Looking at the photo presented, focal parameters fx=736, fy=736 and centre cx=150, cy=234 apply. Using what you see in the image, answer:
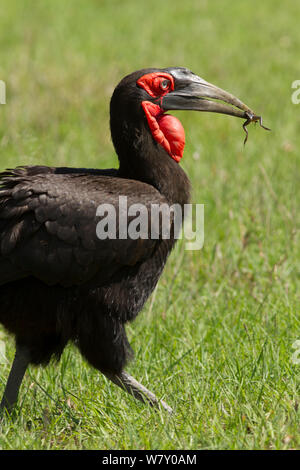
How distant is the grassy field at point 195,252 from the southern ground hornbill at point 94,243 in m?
0.28

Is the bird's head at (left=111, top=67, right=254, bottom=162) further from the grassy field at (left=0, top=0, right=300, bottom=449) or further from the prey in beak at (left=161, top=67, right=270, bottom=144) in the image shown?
the grassy field at (left=0, top=0, right=300, bottom=449)

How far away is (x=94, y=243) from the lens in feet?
10.2

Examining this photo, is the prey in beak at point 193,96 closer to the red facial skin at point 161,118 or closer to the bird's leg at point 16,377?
the red facial skin at point 161,118

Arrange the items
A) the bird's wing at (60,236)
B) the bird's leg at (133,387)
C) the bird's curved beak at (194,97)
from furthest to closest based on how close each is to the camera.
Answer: the bird's curved beak at (194,97) < the bird's leg at (133,387) < the bird's wing at (60,236)

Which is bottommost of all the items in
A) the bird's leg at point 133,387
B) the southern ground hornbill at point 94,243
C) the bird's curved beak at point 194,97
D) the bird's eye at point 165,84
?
the bird's leg at point 133,387

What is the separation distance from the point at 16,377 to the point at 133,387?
Result: 533 millimetres

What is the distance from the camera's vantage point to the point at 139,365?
376 cm

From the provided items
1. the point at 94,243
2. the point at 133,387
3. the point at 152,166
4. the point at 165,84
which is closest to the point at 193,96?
the point at 165,84

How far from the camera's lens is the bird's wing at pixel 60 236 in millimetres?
3070

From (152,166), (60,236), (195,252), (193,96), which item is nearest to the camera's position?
(60,236)

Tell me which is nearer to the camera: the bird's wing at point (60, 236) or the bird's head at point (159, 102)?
the bird's wing at point (60, 236)

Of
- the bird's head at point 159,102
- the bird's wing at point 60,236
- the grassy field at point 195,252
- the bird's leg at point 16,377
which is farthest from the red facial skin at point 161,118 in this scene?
the bird's leg at point 16,377

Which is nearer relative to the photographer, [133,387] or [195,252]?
[133,387]

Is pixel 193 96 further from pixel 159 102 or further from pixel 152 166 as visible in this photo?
pixel 152 166
